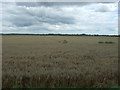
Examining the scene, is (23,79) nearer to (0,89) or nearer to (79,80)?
(0,89)

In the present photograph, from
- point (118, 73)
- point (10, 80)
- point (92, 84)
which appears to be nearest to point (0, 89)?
point (10, 80)

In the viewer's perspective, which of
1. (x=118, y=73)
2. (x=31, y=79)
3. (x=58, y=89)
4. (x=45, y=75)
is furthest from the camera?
(x=118, y=73)

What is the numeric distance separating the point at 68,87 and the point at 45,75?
1580mm

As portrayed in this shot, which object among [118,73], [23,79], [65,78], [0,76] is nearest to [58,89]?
[65,78]

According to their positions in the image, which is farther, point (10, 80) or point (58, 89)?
point (10, 80)

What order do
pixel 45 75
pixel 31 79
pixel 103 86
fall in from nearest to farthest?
Answer: pixel 103 86, pixel 31 79, pixel 45 75

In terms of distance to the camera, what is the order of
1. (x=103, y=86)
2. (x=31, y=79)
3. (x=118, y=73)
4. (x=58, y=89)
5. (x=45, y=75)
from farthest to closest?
(x=118, y=73) < (x=45, y=75) < (x=31, y=79) < (x=103, y=86) < (x=58, y=89)

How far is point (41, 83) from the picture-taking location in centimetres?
569

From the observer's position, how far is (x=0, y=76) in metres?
6.44

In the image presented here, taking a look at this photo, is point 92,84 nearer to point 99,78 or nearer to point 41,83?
point 99,78

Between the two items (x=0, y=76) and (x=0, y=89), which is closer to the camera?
(x=0, y=89)

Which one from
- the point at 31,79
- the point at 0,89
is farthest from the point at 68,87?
the point at 0,89

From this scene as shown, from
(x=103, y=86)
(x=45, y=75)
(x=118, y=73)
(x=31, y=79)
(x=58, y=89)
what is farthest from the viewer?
(x=118, y=73)

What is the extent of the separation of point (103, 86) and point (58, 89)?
56.0 inches
